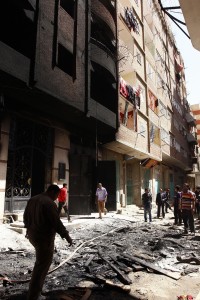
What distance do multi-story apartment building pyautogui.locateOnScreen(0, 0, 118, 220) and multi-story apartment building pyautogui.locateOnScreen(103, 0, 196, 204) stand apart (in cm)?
208

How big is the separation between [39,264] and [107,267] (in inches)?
104

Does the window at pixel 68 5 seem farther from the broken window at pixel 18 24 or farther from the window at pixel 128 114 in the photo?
the window at pixel 128 114

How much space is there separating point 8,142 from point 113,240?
5.77m

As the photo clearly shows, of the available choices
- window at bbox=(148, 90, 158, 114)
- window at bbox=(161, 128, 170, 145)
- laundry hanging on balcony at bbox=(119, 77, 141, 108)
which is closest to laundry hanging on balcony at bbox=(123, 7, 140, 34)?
laundry hanging on balcony at bbox=(119, 77, 141, 108)

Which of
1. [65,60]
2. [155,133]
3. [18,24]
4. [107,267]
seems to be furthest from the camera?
[155,133]

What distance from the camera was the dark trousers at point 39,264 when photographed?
3.90 m

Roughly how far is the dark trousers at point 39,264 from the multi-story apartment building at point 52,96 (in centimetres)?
646

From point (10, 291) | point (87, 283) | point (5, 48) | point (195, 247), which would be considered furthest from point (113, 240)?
point (5, 48)

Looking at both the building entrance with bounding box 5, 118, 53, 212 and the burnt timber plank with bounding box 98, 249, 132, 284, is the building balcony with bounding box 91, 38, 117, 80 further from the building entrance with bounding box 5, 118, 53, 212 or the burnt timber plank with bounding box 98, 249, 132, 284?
the burnt timber plank with bounding box 98, 249, 132, 284

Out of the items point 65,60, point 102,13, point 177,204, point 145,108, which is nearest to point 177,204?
point 177,204

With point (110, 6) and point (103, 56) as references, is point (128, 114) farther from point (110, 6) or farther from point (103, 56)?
point (110, 6)

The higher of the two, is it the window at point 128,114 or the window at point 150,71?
the window at point 150,71

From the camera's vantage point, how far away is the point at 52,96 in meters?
10.6

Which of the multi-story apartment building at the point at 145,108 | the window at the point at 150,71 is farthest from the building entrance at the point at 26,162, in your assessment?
the window at the point at 150,71
